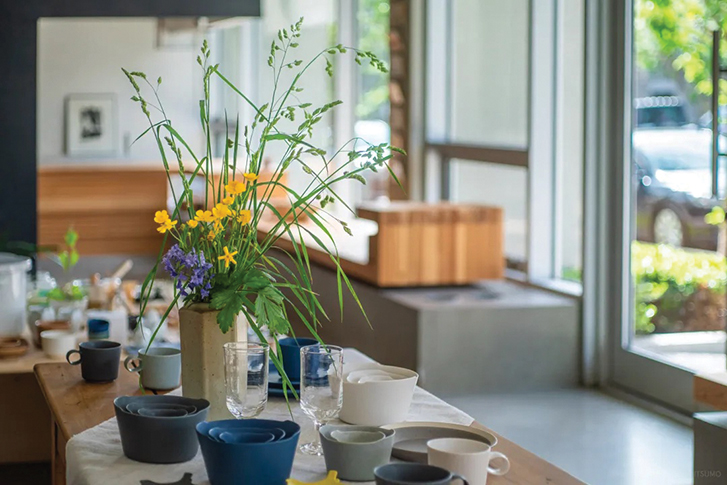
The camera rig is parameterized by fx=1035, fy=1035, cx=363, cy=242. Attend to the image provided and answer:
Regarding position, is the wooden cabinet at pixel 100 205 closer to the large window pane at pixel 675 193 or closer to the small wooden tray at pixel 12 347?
the large window pane at pixel 675 193

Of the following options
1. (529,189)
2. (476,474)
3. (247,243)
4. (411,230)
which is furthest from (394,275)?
(476,474)

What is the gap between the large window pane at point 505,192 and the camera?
6074 mm

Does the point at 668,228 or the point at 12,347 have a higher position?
the point at 668,228

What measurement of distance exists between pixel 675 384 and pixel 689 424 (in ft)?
0.81

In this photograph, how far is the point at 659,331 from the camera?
4.77 meters

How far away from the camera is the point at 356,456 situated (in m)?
1.63

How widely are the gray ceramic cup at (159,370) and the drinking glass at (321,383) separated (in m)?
0.56

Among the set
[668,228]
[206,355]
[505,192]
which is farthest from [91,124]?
[206,355]

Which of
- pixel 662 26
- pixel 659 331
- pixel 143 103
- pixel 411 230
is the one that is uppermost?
pixel 662 26

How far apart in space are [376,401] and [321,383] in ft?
0.45

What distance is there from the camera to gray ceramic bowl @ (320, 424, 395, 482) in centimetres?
162

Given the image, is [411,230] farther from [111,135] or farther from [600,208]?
[111,135]

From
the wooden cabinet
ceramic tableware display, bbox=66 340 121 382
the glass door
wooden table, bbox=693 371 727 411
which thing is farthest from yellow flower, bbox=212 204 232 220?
the wooden cabinet

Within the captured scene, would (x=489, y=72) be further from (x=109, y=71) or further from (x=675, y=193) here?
(x=109, y=71)
